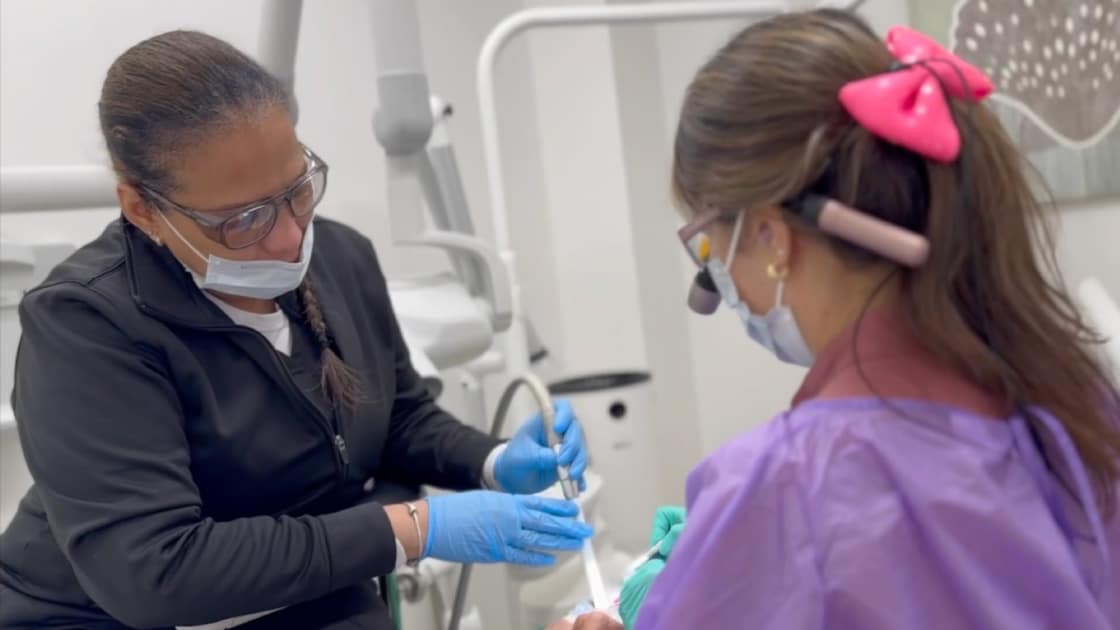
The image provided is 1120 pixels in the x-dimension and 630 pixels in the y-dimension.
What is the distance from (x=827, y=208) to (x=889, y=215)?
6cm

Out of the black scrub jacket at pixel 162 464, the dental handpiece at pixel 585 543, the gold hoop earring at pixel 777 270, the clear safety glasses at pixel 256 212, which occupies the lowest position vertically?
the dental handpiece at pixel 585 543

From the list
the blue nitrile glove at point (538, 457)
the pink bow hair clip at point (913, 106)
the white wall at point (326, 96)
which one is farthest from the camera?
the white wall at point (326, 96)

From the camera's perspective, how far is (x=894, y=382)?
0.77 metres

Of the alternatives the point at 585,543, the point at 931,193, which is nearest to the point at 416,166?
the point at 585,543

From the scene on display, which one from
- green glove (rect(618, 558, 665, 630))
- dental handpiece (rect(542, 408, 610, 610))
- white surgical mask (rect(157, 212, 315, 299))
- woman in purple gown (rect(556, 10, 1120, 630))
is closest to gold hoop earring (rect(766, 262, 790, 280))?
woman in purple gown (rect(556, 10, 1120, 630))

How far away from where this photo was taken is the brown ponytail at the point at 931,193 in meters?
0.76

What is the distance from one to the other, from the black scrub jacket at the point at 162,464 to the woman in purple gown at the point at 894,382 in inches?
18.1

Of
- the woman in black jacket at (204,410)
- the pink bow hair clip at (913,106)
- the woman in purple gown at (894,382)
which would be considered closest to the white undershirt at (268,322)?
the woman in black jacket at (204,410)

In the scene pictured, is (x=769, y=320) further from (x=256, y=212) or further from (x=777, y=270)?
(x=256, y=212)

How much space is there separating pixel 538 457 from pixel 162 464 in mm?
479

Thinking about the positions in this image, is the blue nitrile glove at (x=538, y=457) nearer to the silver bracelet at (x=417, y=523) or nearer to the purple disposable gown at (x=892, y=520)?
the silver bracelet at (x=417, y=523)

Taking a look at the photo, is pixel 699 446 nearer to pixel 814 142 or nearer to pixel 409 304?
pixel 409 304

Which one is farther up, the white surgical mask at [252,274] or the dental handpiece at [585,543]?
the white surgical mask at [252,274]

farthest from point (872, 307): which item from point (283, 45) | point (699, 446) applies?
point (699, 446)
